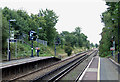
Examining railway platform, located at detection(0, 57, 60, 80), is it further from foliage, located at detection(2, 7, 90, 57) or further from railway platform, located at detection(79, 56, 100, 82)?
foliage, located at detection(2, 7, 90, 57)

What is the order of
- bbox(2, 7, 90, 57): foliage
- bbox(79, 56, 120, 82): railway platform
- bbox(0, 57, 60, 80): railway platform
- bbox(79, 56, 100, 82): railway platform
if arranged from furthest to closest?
bbox(2, 7, 90, 57): foliage
bbox(0, 57, 60, 80): railway platform
bbox(79, 56, 100, 82): railway platform
bbox(79, 56, 120, 82): railway platform

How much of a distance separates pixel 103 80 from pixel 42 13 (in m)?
55.5

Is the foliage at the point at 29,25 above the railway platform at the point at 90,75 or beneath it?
above

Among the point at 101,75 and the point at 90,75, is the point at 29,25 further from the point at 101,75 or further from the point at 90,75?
the point at 101,75

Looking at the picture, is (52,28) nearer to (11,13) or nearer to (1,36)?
(11,13)

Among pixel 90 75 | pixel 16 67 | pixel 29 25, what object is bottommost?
pixel 90 75

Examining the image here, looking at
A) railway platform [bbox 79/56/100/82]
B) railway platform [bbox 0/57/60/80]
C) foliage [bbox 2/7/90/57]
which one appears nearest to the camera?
railway platform [bbox 79/56/100/82]

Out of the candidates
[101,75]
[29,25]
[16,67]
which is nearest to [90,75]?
[101,75]

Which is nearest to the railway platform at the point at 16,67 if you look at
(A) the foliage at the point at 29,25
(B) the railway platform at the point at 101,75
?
(B) the railway platform at the point at 101,75

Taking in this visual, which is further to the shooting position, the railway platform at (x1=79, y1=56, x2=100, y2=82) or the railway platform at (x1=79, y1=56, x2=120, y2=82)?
the railway platform at (x1=79, y1=56, x2=100, y2=82)

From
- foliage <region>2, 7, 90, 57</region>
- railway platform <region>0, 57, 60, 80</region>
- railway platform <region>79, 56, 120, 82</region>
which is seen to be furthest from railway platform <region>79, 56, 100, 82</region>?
foliage <region>2, 7, 90, 57</region>

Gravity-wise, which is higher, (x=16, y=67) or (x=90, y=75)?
(x=16, y=67)

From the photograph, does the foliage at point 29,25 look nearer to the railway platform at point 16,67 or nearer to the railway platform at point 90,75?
the railway platform at point 16,67

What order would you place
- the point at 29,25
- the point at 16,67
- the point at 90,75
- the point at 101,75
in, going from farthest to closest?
1. the point at 29,25
2. the point at 16,67
3. the point at 90,75
4. the point at 101,75
